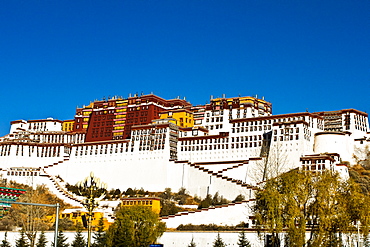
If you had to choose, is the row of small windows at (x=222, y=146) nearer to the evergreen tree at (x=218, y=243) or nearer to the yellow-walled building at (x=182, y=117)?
the yellow-walled building at (x=182, y=117)

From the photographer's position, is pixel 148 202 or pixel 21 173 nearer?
pixel 148 202

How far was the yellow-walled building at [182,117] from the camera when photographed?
338 ft

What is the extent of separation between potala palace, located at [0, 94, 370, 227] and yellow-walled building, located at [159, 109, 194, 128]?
0.20 meters

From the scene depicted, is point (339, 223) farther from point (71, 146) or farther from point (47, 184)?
point (71, 146)

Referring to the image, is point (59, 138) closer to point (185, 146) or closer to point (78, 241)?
point (185, 146)

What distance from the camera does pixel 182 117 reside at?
340 feet

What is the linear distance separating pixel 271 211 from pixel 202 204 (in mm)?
39325

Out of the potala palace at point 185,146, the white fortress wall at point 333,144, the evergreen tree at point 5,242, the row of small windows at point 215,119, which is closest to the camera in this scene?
the evergreen tree at point 5,242

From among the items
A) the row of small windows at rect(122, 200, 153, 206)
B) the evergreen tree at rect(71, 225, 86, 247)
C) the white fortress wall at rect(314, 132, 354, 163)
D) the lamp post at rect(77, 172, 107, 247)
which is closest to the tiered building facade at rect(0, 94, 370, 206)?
the white fortress wall at rect(314, 132, 354, 163)

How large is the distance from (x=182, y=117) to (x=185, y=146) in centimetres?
1028

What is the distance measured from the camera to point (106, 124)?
109688 mm

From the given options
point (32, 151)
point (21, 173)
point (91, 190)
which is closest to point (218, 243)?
point (91, 190)

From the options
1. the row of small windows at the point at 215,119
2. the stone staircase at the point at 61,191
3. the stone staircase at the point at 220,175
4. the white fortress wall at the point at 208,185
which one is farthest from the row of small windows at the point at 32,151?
the stone staircase at the point at 220,175

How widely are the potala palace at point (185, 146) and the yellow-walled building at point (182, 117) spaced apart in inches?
7.9
